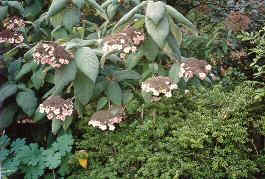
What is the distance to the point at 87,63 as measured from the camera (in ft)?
5.41

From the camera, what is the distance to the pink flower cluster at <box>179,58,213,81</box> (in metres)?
1.71

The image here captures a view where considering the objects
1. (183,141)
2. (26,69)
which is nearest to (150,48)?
(183,141)

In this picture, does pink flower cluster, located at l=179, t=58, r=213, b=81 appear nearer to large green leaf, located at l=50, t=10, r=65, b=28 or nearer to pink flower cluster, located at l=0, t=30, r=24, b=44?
large green leaf, located at l=50, t=10, r=65, b=28

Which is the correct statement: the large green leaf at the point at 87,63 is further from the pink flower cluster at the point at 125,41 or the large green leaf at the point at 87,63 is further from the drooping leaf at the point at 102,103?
the drooping leaf at the point at 102,103

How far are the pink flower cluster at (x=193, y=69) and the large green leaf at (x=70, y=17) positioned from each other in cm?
66

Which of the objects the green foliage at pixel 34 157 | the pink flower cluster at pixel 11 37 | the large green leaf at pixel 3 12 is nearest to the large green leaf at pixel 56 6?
the pink flower cluster at pixel 11 37

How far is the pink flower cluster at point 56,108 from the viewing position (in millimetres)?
1768

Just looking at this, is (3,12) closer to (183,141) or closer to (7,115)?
(7,115)

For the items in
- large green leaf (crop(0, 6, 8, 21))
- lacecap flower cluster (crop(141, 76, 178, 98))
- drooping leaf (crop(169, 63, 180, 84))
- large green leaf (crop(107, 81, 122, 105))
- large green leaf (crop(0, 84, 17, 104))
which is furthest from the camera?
large green leaf (crop(0, 6, 8, 21))

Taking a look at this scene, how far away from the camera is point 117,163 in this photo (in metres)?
2.26

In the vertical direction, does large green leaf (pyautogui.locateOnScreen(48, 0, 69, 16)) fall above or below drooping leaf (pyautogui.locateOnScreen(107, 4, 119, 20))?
above

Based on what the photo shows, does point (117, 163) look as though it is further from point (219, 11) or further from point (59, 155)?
point (219, 11)

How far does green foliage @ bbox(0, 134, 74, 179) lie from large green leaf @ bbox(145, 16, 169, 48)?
1013 mm

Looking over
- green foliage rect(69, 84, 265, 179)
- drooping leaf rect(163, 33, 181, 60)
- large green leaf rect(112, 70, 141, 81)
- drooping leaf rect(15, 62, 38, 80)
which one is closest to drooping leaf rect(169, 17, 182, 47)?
drooping leaf rect(163, 33, 181, 60)
